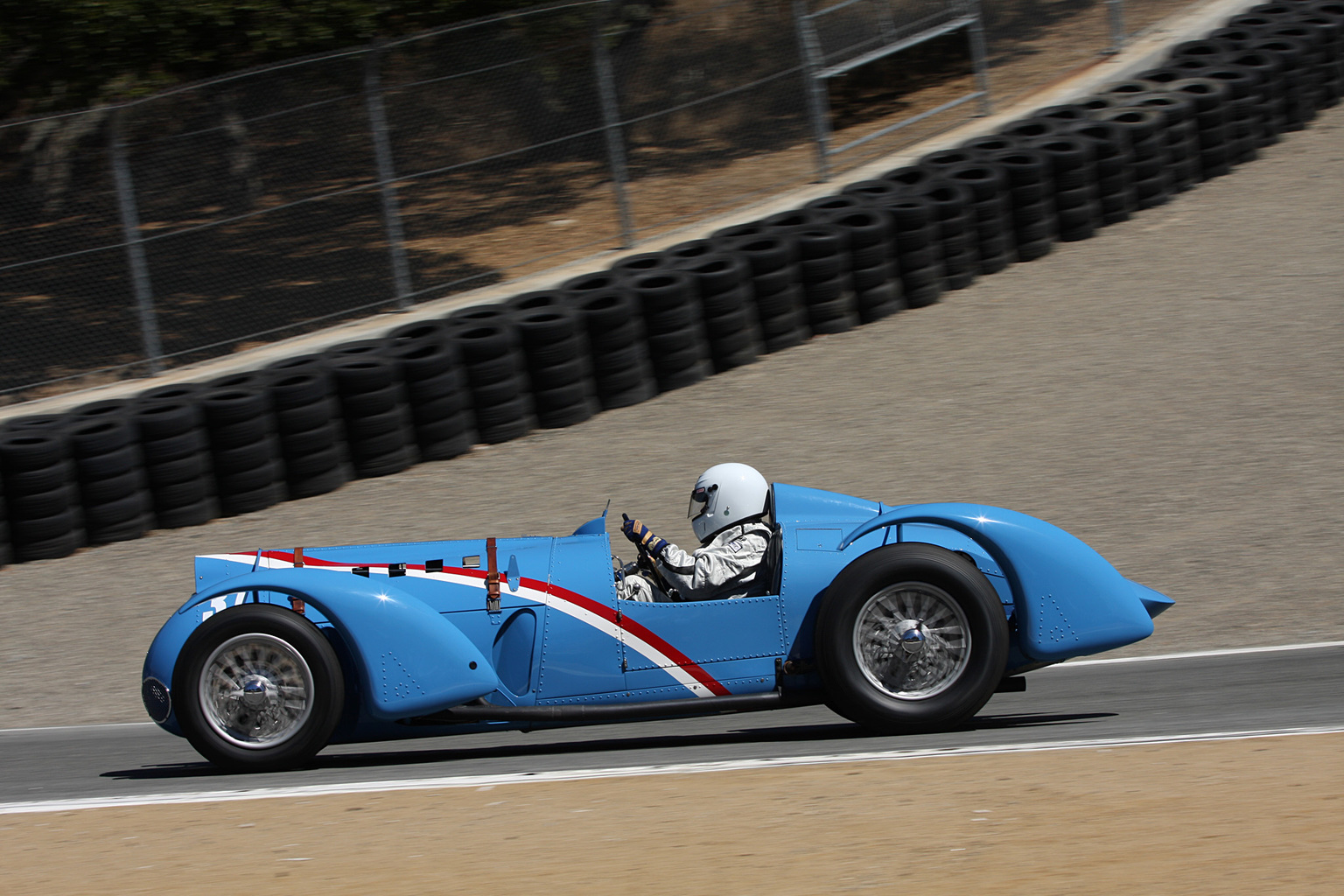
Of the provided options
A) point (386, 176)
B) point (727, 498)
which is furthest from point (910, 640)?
point (386, 176)

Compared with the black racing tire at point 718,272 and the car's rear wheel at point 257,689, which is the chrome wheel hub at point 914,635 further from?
the black racing tire at point 718,272

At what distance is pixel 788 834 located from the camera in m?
4.38

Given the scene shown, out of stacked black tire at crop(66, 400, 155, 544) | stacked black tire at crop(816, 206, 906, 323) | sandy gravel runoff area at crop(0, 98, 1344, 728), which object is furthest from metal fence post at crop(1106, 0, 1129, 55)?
stacked black tire at crop(66, 400, 155, 544)

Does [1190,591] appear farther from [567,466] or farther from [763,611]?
[567,466]

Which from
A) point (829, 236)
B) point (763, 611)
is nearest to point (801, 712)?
point (763, 611)

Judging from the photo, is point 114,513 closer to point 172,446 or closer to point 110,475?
point 110,475

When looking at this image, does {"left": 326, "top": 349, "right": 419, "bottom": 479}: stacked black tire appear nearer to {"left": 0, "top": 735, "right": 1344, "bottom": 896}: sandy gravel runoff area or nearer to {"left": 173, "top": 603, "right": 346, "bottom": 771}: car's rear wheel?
{"left": 173, "top": 603, "right": 346, "bottom": 771}: car's rear wheel

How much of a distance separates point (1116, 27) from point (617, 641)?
1402 cm

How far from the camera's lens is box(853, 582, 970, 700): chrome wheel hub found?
217 inches

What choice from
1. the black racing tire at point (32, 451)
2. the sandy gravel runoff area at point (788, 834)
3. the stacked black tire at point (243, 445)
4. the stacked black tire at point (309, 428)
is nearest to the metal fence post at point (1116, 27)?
the stacked black tire at point (309, 428)

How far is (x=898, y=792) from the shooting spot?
470cm

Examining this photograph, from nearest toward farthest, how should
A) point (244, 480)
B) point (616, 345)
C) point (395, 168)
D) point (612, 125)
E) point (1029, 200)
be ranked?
point (244, 480) < point (616, 345) < point (395, 168) < point (1029, 200) < point (612, 125)

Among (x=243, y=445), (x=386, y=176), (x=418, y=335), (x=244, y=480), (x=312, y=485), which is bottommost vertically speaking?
(x=312, y=485)

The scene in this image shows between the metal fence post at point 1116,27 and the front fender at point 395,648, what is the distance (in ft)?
46.2
